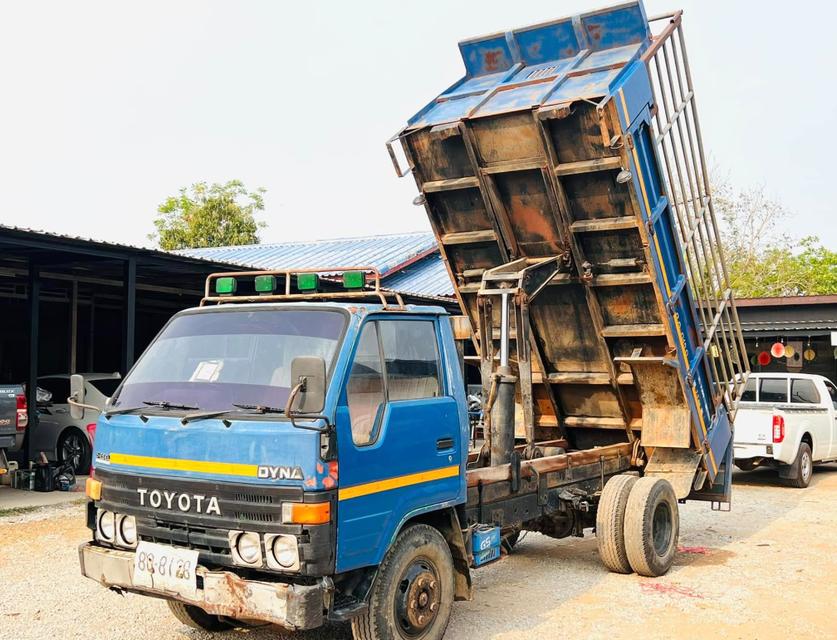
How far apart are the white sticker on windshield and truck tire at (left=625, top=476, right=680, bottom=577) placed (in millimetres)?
3874

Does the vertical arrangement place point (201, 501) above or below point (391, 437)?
below

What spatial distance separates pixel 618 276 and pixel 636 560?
2.41m

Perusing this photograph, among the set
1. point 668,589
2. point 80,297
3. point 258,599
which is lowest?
point 668,589

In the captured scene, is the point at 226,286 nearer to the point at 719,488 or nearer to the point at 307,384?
the point at 307,384

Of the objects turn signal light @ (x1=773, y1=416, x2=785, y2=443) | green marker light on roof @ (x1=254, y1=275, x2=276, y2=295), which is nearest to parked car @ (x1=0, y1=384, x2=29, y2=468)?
green marker light on roof @ (x1=254, y1=275, x2=276, y2=295)

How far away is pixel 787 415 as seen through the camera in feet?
42.9

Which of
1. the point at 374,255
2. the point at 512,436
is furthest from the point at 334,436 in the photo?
the point at 374,255

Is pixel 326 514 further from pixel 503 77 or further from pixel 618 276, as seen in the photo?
pixel 503 77

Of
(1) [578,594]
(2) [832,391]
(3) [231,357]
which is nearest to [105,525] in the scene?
(3) [231,357]

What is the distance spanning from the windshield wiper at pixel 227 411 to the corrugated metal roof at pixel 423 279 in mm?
14406

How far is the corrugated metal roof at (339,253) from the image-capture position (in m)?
22.2

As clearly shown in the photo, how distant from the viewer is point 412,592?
17.3ft

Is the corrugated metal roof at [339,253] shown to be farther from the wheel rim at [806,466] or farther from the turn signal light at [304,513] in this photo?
the turn signal light at [304,513]

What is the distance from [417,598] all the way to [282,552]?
106 centimetres
